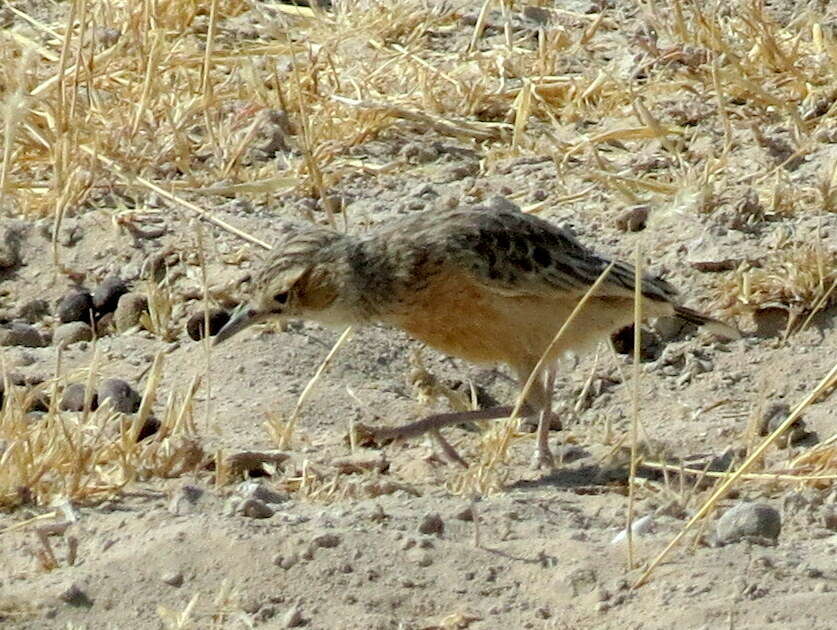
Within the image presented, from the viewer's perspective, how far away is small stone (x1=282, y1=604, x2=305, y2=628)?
509 cm

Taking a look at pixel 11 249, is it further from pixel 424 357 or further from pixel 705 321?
pixel 705 321

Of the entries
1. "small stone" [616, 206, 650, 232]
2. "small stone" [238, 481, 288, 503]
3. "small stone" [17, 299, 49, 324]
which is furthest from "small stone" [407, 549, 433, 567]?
"small stone" [616, 206, 650, 232]

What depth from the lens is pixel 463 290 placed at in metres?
7.22

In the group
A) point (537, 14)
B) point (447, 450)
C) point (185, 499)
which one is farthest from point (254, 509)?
point (537, 14)

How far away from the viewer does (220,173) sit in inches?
356

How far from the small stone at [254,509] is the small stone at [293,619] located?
68 cm

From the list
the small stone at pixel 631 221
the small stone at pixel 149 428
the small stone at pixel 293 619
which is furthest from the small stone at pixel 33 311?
the small stone at pixel 293 619

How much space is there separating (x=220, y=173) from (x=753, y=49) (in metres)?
2.96

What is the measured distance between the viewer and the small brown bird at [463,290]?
23.6 feet

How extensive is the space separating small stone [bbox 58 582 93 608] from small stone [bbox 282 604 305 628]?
1.87 feet

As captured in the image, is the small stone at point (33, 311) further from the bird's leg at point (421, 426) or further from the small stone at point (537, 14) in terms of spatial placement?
the small stone at point (537, 14)

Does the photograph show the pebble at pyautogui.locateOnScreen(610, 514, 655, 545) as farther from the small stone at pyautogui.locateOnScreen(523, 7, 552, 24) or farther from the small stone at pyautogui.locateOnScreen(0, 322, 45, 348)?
the small stone at pyautogui.locateOnScreen(523, 7, 552, 24)

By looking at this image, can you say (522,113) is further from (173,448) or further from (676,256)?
(173,448)

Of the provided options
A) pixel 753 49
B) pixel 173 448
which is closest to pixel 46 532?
pixel 173 448
